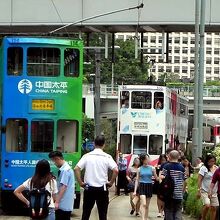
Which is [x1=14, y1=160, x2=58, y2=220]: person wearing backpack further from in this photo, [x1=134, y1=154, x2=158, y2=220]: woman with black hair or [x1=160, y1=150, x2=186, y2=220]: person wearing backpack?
[x1=134, y1=154, x2=158, y2=220]: woman with black hair

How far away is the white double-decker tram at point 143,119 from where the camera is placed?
30.6 m

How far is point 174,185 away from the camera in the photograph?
12.8m

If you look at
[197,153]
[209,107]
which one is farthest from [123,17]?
[209,107]

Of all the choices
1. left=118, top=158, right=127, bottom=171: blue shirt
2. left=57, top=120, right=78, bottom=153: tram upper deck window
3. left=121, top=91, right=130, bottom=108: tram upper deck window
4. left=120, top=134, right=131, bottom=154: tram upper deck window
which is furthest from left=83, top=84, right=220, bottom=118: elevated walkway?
left=57, top=120, right=78, bottom=153: tram upper deck window

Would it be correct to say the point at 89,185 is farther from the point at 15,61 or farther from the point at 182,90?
the point at 182,90

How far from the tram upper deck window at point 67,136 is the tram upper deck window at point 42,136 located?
251 millimetres

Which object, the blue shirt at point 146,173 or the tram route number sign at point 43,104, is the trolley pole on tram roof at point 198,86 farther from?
the blue shirt at point 146,173

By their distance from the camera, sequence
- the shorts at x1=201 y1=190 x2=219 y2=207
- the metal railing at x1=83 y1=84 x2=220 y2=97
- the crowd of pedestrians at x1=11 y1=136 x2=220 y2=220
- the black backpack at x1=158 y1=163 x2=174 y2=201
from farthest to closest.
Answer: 1. the metal railing at x1=83 y1=84 x2=220 y2=97
2. the shorts at x1=201 y1=190 x2=219 y2=207
3. the black backpack at x1=158 y1=163 x2=174 y2=201
4. the crowd of pedestrians at x1=11 y1=136 x2=220 y2=220

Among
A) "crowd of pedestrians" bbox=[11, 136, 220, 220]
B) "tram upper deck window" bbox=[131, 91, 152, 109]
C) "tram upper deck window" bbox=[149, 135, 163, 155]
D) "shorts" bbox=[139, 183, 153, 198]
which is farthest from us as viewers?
"tram upper deck window" bbox=[149, 135, 163, 155]

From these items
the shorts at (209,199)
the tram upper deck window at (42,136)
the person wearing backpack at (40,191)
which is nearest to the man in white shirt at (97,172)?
the person wearing backpack at (40,191)

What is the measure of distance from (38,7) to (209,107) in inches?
1781

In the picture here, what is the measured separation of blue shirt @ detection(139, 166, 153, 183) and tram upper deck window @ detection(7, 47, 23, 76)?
4.39 m

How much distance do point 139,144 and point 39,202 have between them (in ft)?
72.6

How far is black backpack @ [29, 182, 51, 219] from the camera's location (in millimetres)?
9562
